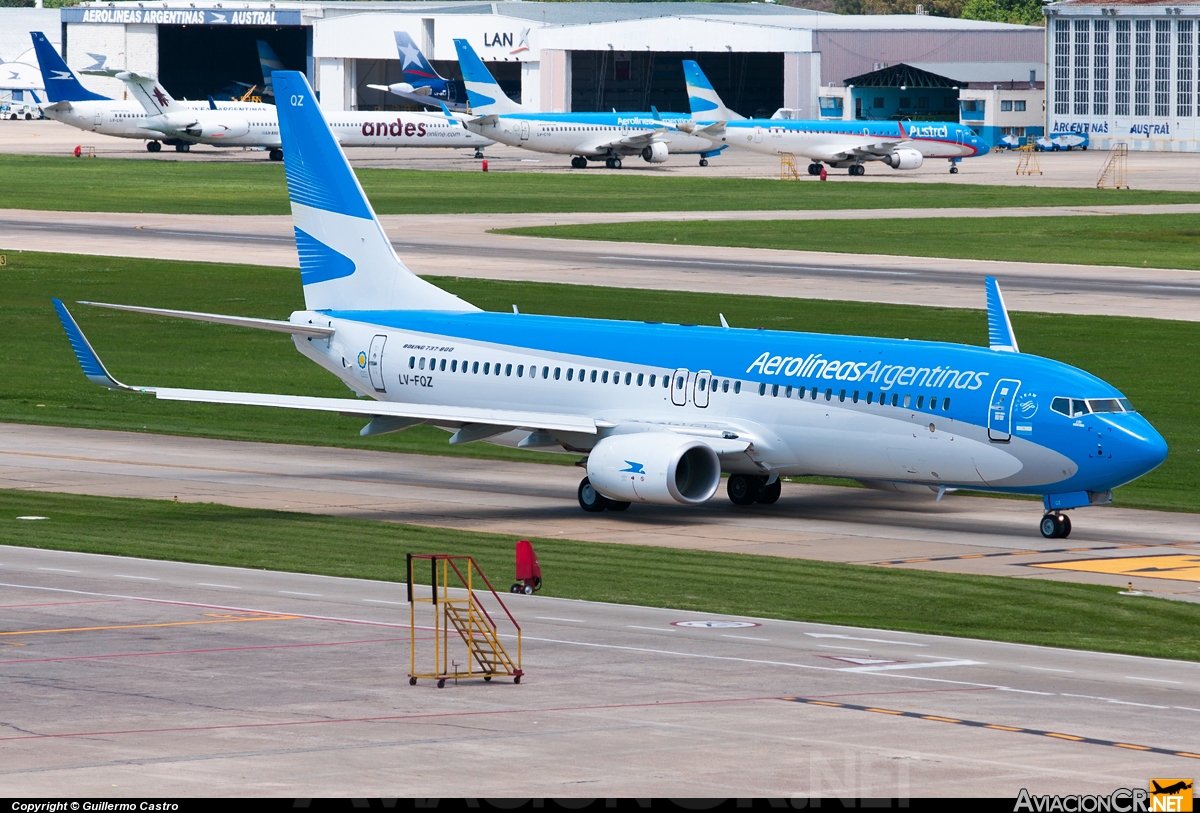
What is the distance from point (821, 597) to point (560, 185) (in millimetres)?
110006

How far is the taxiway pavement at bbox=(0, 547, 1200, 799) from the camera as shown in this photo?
64.7 ft

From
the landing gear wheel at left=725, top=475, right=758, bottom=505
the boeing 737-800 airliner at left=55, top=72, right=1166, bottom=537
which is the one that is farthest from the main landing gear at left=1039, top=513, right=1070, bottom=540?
the landing gear wheel at left=725, top=475, right=758, bottom=505

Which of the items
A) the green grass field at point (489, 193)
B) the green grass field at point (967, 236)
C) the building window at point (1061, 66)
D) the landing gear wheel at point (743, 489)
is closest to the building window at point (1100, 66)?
the building window at point (1061, 66)

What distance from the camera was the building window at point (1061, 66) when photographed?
616 feet

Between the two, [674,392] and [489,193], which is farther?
[489,193]

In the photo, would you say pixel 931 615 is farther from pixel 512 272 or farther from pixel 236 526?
pixel 512 272

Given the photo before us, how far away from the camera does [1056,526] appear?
38312mm

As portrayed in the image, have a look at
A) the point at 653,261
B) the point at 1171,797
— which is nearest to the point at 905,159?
the point at 653,261

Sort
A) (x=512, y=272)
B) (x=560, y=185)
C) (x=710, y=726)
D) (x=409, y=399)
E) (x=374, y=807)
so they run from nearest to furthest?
(x=374, y=807), (x=710, y=726), (x=409, y=399), (x=512, y=272), (x=560, y=185)

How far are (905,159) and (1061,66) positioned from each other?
145 ft

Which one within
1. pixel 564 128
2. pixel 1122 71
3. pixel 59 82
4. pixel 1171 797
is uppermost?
pixel 1122 71

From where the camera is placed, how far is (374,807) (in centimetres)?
1778

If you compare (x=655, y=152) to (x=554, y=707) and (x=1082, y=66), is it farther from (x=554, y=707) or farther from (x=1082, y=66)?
(x=554, y=707)


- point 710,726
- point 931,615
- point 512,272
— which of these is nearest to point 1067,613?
point 931,615
